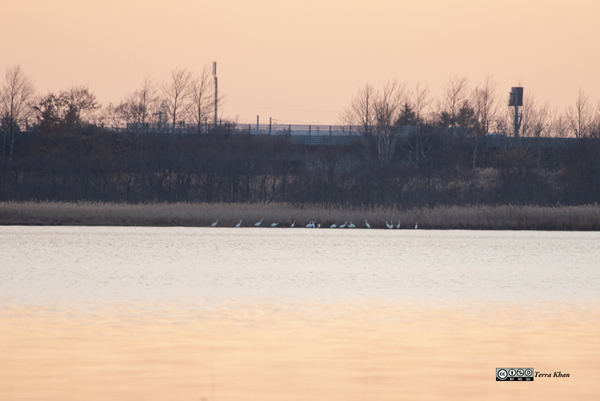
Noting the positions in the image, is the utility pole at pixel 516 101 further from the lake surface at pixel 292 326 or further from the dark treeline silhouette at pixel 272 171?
the lake surface at pixel 292 326

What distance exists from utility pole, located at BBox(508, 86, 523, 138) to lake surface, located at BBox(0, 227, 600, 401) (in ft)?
140

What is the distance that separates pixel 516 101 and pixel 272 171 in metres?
27.9

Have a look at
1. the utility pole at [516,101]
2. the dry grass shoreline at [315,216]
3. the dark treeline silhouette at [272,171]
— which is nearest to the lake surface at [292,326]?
the dry grass shoreline at [315,216]

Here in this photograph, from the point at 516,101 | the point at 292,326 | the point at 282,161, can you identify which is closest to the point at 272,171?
the point at 282,161

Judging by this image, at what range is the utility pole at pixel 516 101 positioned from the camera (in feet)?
217

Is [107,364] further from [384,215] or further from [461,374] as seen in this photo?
[384,215]

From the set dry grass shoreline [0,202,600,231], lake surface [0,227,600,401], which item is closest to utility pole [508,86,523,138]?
dry grass shoreline [0,202,600,231]

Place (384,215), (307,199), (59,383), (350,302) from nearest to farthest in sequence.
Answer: (59,383) → (350,302) → (384,215) → (307,199)

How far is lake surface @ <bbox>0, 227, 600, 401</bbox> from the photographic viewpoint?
8297 millimetres

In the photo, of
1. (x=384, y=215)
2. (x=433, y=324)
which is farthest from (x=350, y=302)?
(x=384, y=215)

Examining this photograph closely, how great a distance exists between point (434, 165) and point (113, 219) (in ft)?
88.0

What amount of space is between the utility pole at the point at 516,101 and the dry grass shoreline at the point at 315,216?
27753mm

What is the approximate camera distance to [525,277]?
1980cm

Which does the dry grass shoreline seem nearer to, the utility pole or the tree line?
the tree line
